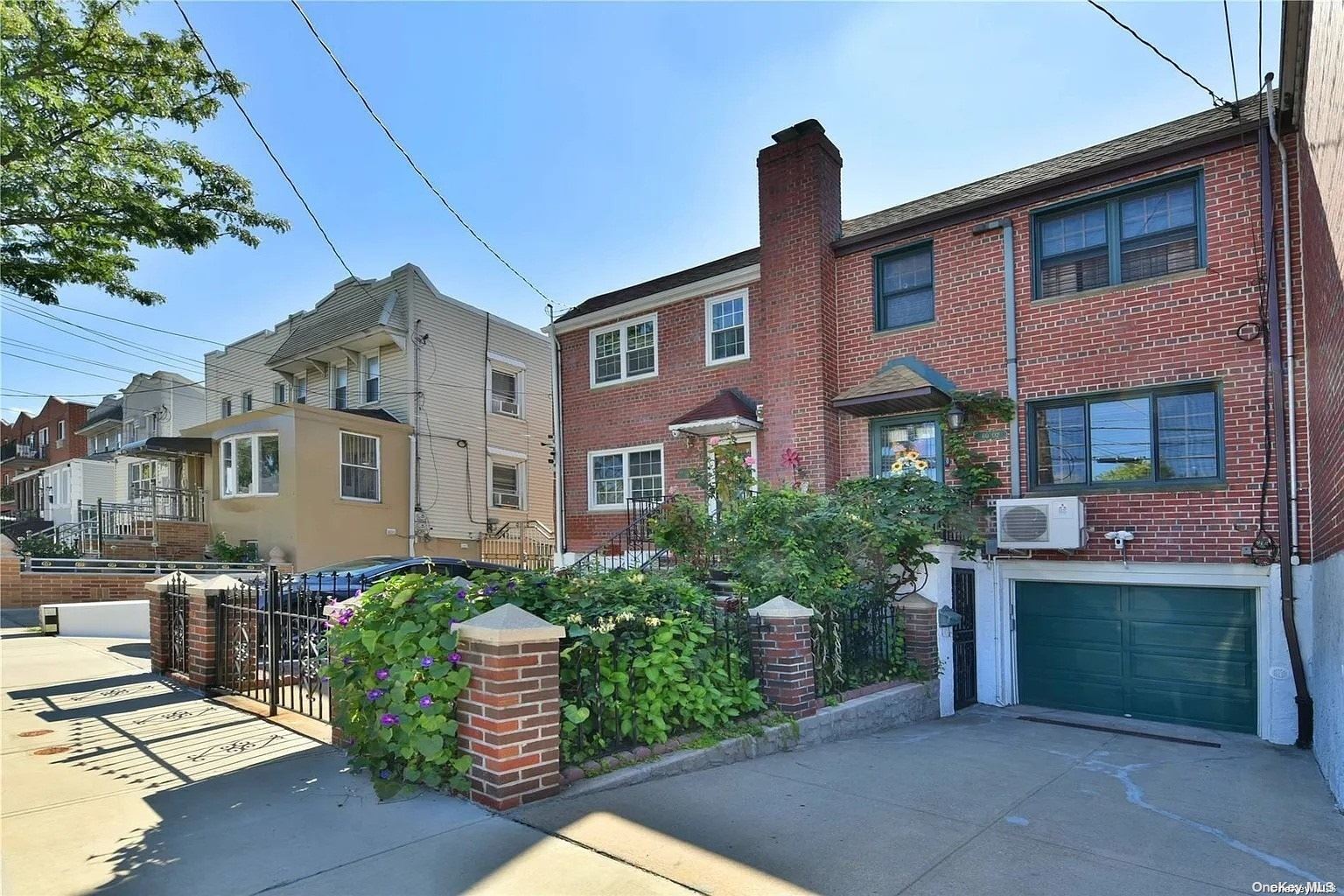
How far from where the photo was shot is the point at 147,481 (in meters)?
21.7

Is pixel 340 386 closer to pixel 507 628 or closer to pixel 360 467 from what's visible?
pixel 360 467

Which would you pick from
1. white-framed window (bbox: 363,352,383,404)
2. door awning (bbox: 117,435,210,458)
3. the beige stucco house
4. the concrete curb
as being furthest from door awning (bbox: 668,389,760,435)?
door awning (bbox: 117,435,210,458)

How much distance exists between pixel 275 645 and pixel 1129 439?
384 inches

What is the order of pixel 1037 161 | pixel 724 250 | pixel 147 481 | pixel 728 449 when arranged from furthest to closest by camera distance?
pixel 147 481
pixel 724 250
pixel 1037 161
pixel 728 449

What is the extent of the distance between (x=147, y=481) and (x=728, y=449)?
1947 centimetres

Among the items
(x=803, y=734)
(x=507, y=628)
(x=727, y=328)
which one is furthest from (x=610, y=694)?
(x=727, y=328)

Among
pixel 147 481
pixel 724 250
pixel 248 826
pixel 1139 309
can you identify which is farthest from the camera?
pixel 147 481

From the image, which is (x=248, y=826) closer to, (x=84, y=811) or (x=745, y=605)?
(x=84, y=811)

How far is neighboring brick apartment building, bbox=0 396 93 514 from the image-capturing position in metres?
36.5

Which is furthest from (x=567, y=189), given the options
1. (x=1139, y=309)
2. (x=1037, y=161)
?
(x=1139, y=309)

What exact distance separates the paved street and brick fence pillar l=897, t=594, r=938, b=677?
6.56 ft

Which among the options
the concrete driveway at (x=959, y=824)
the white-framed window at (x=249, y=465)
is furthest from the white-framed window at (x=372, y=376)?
the concrete driveway at (x=959, y=824)

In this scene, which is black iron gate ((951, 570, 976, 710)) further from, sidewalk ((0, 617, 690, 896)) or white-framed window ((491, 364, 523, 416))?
white-framed window ((491, 364, 523, 416))

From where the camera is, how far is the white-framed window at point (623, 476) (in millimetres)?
14070
